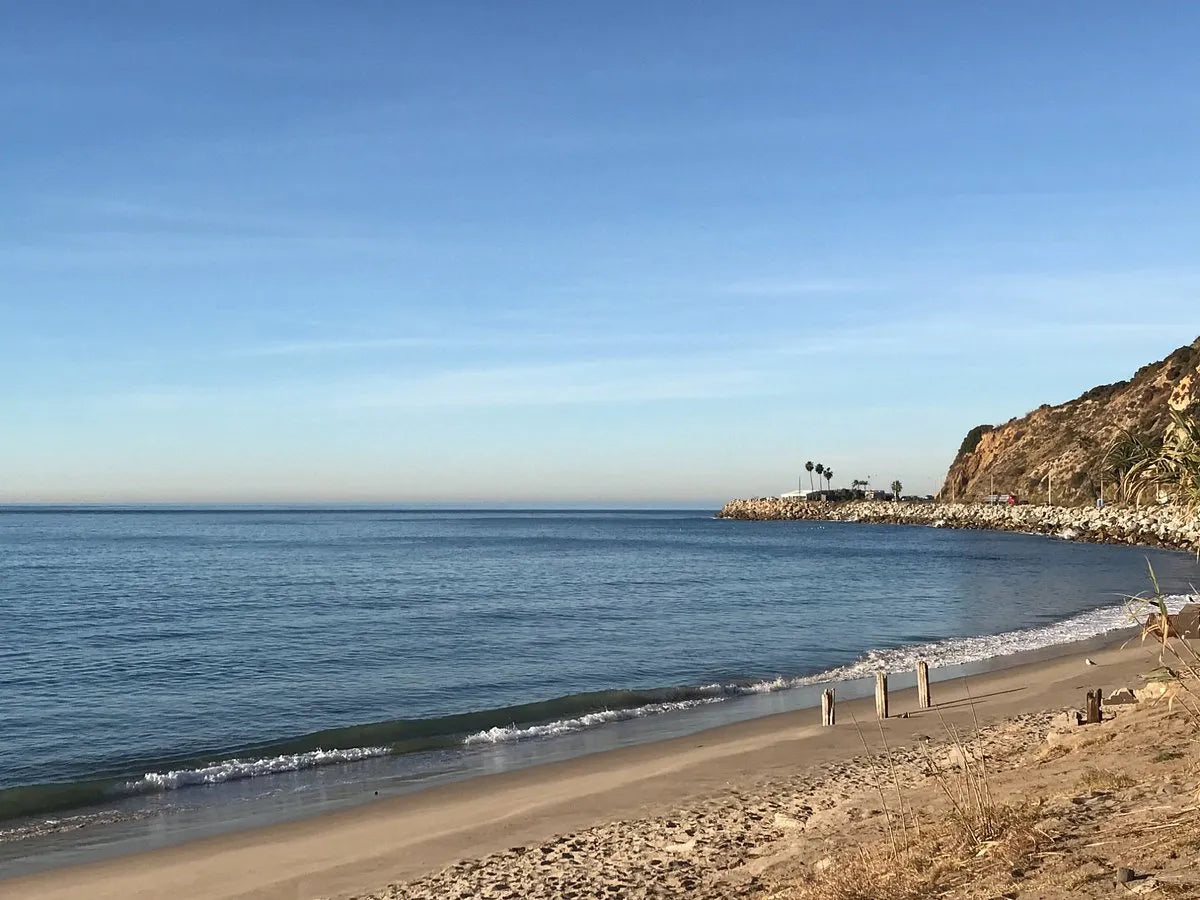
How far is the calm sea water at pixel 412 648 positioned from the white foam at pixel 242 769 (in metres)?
0.05

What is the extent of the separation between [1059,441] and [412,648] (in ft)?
394

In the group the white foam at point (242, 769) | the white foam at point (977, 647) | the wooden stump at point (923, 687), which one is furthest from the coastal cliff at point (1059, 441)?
the white foam at point (242, 769)

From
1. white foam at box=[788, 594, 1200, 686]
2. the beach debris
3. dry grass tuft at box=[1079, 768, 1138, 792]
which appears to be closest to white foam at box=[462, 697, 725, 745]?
white foam at box=[788, 594, 1200, 686]

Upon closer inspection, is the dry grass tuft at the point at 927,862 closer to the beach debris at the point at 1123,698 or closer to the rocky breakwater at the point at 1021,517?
the rocky breakwater at the point at 1021,517

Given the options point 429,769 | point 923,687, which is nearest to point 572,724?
point 429,769

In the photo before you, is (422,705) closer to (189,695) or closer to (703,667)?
(189,695)

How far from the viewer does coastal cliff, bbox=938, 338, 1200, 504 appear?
105 meters

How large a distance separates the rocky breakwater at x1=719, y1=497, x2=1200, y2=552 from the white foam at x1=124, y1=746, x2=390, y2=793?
46.3 ft

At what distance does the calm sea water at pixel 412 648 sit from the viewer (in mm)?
18500

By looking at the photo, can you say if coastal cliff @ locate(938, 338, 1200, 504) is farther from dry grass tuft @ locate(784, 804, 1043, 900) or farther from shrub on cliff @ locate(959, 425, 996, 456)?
dry grass tuft @ locate(784, 804, 1043, 900)

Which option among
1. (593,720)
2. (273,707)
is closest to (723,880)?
(593,720)

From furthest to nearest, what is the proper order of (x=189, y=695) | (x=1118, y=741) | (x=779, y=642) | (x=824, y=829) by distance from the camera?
(x=779, y=642), (x=189, y=695), (x=1118, y=741), (x=824, y=829)

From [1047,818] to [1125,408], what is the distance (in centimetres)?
11633

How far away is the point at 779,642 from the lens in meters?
31.5
